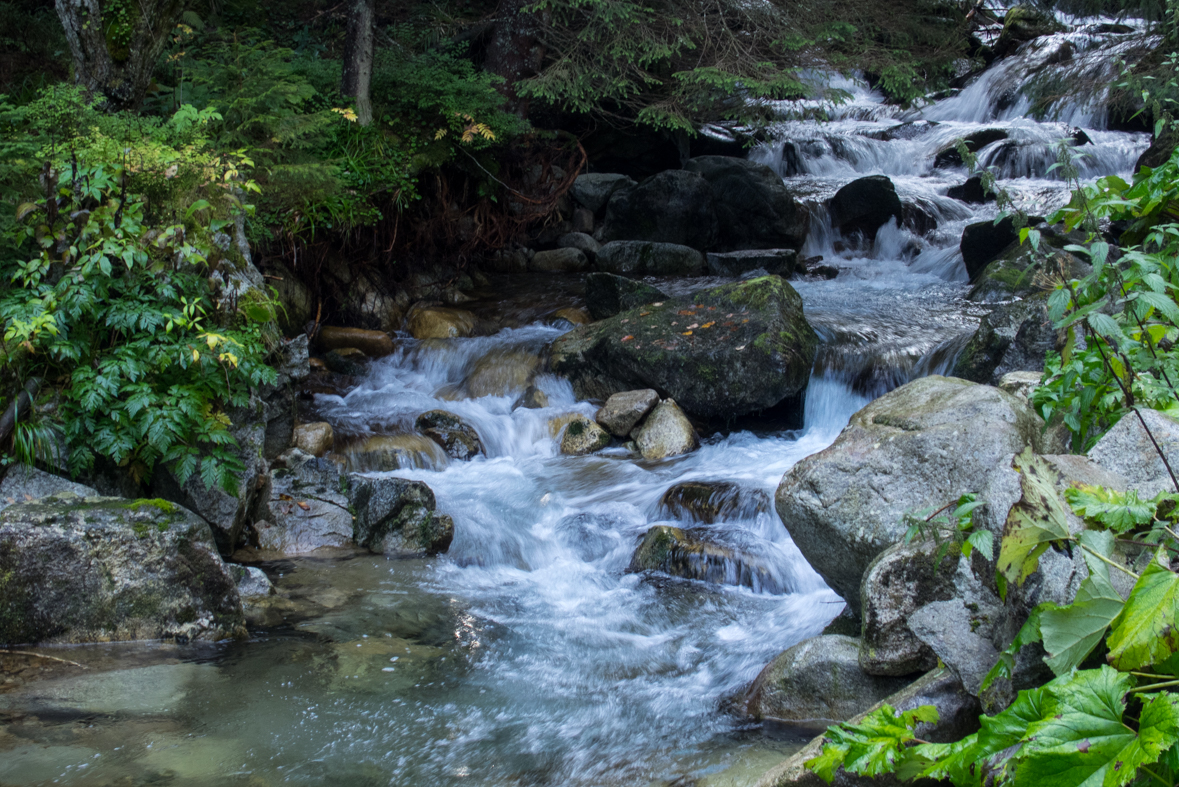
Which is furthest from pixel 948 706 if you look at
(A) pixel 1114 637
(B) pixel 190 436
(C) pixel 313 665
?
(B) pixel 190 436

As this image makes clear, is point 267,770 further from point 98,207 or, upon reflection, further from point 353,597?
point 98,207

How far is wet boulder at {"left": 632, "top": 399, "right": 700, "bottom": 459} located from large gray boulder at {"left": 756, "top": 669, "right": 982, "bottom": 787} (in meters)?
4.72

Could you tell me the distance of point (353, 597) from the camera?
4.77 meters

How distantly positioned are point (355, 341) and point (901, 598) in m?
7.66

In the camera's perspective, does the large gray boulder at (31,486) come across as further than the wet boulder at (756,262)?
No

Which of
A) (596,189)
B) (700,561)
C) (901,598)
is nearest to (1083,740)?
(901,598)

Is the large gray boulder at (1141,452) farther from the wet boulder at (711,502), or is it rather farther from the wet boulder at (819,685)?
the wet boulder at (711,502)

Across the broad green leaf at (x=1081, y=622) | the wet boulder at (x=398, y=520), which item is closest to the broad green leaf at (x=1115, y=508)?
the broad green leaf at (x=1081, y=622)

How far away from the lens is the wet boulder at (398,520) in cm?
566

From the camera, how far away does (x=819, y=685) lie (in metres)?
3.41

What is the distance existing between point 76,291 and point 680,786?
4476mm

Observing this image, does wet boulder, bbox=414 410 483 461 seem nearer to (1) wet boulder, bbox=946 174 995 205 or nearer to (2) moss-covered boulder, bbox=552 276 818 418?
(2) moss-covered boulder, bbox=552 276 818 418

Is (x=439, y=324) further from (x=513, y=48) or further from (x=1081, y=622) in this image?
(x=1081, y=622)

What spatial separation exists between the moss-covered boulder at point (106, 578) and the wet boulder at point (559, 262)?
9.28 metres
